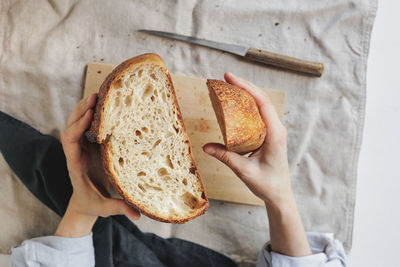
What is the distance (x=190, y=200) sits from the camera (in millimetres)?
1354

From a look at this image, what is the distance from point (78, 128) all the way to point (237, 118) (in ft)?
2.13

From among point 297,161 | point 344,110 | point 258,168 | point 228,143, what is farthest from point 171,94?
point 344,110

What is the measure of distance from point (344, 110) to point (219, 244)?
993mm

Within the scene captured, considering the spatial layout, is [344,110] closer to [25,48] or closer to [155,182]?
[155,182]

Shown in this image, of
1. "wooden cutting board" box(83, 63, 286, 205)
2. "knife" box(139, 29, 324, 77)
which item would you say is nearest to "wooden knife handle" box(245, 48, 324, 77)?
"knife" box(139, 29, 324, 77)

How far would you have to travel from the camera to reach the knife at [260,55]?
5.60ft

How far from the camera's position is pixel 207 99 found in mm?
1683

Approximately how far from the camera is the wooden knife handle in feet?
5.60

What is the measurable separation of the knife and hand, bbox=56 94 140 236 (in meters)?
0.61

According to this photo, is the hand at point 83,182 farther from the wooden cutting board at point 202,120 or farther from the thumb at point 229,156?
the thumb at point 229,156

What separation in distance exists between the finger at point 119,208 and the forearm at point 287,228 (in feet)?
1.96

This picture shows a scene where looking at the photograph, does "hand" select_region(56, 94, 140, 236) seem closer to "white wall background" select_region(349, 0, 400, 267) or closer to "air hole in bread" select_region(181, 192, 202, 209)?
"air hole in bread" select_region(181, 192, 202, 209)

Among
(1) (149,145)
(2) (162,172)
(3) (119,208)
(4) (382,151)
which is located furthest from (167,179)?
(4) (382,151)

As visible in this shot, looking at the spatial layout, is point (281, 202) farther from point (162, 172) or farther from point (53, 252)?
point (53, 252)
